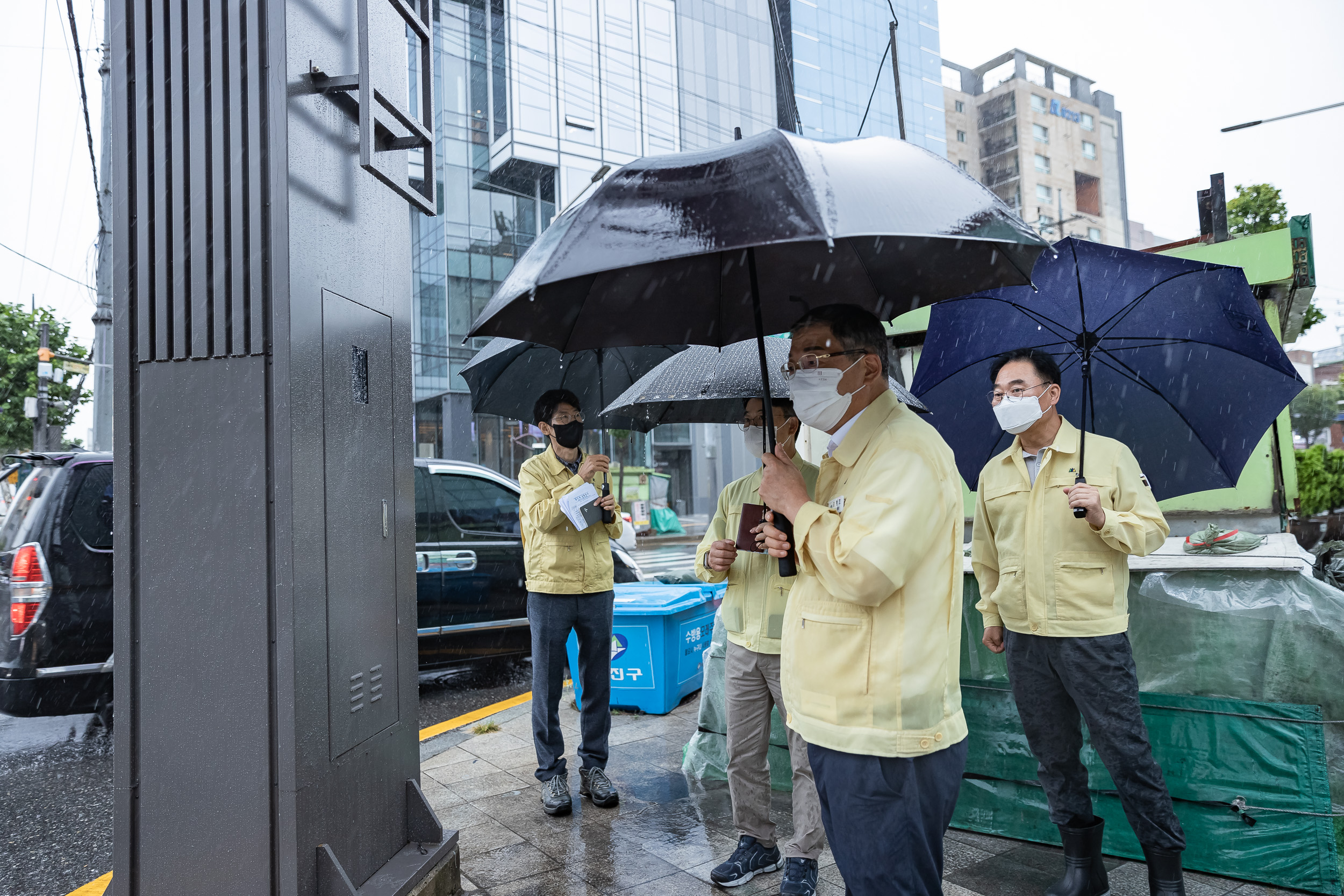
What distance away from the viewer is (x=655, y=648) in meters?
5.68

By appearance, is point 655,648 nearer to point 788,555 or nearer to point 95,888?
point 95,888

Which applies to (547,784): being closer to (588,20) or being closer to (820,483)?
(820,483)

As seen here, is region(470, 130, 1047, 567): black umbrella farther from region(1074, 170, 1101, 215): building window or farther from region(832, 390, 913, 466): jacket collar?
region(1074, 170, 1101, 215): building window

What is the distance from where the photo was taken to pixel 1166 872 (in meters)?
2.89

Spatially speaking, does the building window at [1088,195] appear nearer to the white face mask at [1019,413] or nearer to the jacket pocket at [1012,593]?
the white face mask at [1019,413]

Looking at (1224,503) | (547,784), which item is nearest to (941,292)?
(547,784)

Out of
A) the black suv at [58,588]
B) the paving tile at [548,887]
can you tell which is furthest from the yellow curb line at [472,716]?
the paving tile at [548,887]

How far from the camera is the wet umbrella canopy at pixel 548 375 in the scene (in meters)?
4.27

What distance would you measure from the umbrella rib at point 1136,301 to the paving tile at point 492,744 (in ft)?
12.9

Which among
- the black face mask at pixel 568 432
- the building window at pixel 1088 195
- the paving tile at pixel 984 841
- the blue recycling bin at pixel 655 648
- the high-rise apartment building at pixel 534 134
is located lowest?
the paving tile at pixel 984 841

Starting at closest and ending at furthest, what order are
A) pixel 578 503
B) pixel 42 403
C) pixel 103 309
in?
1. pixel 578 503
2. pixel 103 309
3. pixel 42 403

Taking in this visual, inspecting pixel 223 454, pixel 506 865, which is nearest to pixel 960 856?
pixel 506 865

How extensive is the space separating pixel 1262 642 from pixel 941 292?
207cm

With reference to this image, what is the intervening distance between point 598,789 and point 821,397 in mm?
2761
